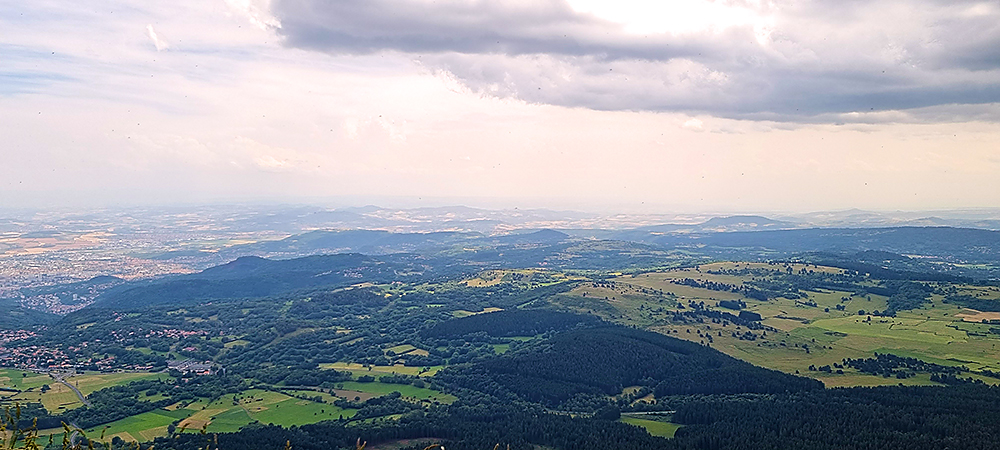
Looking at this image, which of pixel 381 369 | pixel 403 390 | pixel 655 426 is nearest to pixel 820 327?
pixel 655 426

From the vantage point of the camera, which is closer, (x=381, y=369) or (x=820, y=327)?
(x=381, y=369)

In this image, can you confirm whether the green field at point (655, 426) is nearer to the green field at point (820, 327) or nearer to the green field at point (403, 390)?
the green field at point (403, 390)

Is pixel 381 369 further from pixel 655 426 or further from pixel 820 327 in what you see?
pixel 820 327

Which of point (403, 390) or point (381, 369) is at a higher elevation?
point (403, 390)

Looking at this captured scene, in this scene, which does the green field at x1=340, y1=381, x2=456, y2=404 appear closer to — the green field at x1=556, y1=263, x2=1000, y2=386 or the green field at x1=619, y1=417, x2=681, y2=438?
the green field at x1=619, y1=417, x2=681, y2=438

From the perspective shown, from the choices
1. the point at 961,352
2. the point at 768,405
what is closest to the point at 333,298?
the point at 768,405

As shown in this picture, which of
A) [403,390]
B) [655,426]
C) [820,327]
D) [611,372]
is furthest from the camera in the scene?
[820,327]
